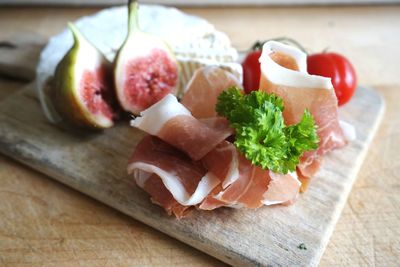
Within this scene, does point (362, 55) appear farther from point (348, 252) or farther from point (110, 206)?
point (110, 206)

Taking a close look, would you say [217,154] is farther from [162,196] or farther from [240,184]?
[162,196]

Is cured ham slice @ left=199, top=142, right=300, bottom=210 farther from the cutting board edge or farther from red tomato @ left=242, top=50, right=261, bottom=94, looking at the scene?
red tomato @ left=242, top=50, right=261, bottom=94

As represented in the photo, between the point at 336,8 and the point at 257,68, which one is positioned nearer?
the point at 257,68

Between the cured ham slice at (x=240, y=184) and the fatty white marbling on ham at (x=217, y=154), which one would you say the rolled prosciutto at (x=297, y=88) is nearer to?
the fatty white marbling on ham at (x=217, y=154)

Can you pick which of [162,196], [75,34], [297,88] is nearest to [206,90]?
[297,88]

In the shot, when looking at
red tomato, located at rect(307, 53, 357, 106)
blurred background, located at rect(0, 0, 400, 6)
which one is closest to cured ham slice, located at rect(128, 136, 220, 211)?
red tomato, located at rect(307, 53, 357, 106)

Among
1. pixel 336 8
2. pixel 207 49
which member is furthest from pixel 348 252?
pixel 336 8

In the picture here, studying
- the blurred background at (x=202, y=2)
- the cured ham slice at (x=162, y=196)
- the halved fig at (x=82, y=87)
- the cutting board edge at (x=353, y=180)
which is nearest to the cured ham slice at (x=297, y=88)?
the cutting board edge at (x=353, y=180)
